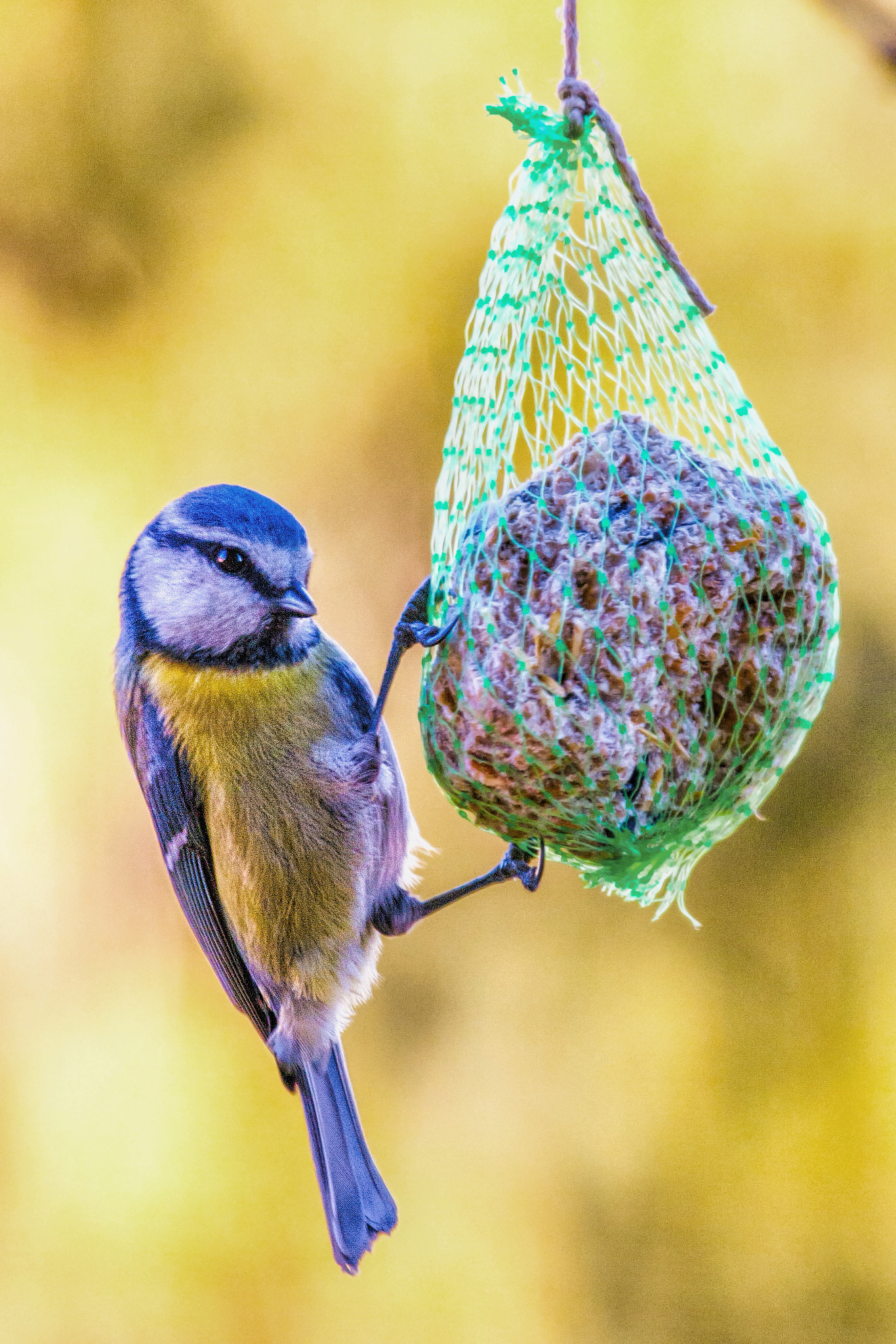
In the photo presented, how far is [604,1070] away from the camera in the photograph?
11.3 feet

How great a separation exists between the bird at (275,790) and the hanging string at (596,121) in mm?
529

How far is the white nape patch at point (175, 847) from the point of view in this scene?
6.28 feet

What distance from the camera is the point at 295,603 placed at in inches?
65.4

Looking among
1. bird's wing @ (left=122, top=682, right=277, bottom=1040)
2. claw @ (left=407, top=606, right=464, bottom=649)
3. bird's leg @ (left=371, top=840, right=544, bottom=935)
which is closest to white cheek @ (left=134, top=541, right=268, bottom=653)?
bird's wing @ (left=122, top=682, right=277, bottom=1040)

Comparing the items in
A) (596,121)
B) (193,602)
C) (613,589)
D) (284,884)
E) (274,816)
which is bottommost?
(284,884)

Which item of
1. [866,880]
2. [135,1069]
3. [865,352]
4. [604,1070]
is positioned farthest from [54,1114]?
[865,352]

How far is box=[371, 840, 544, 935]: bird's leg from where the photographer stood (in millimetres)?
1779

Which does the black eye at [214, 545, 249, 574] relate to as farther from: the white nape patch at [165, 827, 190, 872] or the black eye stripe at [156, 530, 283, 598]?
the white nape patch at [165, 827, 190, 872]

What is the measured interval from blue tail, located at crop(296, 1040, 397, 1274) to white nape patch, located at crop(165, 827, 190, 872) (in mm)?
412

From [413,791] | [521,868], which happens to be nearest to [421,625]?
[521,868]

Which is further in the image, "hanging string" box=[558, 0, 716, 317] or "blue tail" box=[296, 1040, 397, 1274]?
"blue tail" box=[296, 1040, 397, 1274]

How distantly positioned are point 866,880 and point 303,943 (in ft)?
6.39

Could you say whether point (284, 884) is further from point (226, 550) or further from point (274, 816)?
point (226, 550)

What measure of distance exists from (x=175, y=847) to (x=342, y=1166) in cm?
59
